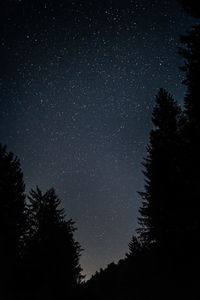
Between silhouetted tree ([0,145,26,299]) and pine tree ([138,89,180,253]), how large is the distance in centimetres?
836

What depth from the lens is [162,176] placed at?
21438 mm

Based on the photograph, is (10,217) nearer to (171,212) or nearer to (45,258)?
(45,258)

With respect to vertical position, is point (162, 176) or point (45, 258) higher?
point (162, 176)

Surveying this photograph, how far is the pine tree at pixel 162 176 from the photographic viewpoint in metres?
20.1

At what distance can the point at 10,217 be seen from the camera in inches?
787

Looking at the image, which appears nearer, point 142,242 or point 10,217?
point 10,217

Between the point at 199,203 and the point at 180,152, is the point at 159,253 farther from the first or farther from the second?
the point at 180,152

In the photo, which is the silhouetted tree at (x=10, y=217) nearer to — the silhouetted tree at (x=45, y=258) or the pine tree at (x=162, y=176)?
the silhouetted tree at (x=45, y=258)

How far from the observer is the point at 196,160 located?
35.8 ft

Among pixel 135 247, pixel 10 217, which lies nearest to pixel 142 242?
pixel 135 247

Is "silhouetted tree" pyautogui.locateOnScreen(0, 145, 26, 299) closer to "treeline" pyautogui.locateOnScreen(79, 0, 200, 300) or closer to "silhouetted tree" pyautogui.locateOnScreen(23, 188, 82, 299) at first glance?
"silhouetted tree" pyautogui.locateOnScreen(23, 188, 82, 299)

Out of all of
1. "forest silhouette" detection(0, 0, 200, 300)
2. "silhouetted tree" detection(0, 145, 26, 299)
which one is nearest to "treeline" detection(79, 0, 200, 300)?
"forest silhouette" detection(0, 0, 200, 300)

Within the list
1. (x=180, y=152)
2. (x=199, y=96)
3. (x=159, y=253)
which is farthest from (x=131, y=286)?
(x=199, y=96)

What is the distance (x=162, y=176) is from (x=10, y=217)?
9.84 metres
